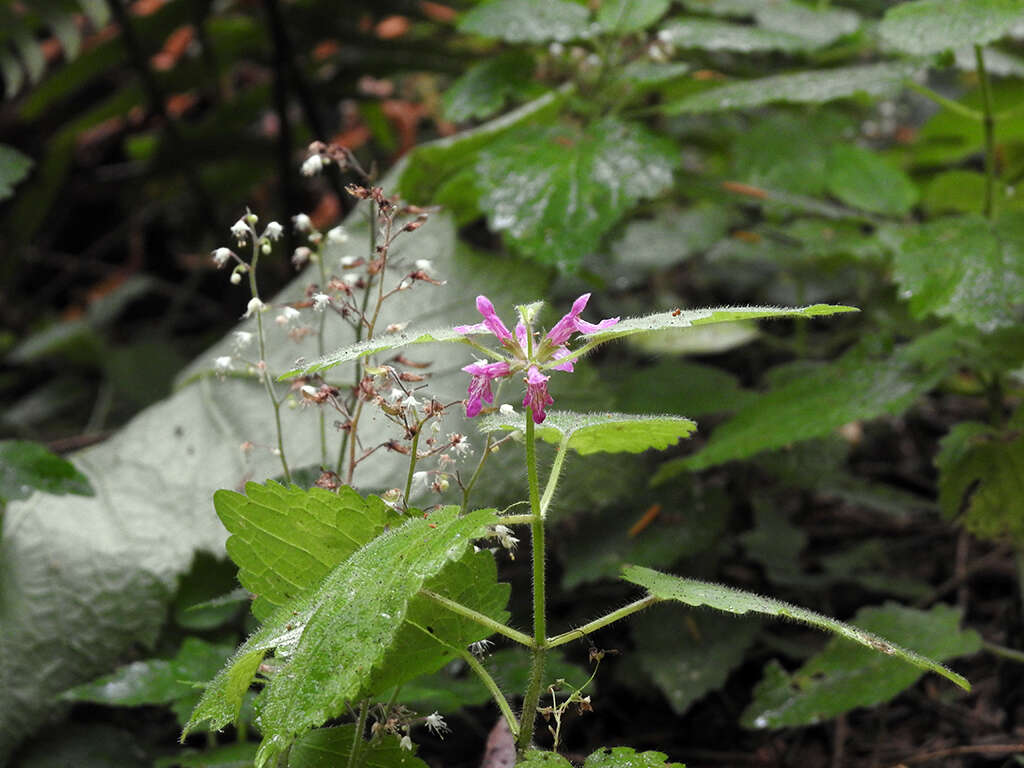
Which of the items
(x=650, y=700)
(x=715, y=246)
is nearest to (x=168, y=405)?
(x=650, y=700)

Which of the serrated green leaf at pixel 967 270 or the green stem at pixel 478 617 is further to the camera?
the serrated green leaf at pixel 967 270

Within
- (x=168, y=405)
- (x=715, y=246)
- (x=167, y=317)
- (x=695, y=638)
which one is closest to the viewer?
(x=695, y=638)

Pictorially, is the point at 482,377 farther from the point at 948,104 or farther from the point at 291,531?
the point at 948,104

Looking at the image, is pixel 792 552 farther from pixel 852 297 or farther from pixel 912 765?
pixel 852 297

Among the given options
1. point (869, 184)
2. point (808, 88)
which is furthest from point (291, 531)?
point (869, 184)

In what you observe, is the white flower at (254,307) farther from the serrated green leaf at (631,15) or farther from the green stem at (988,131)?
the green stem at (988,131)

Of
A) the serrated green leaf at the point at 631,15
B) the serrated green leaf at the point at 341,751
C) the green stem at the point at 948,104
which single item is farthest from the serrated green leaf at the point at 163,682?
the green stem at the point at 948,104
